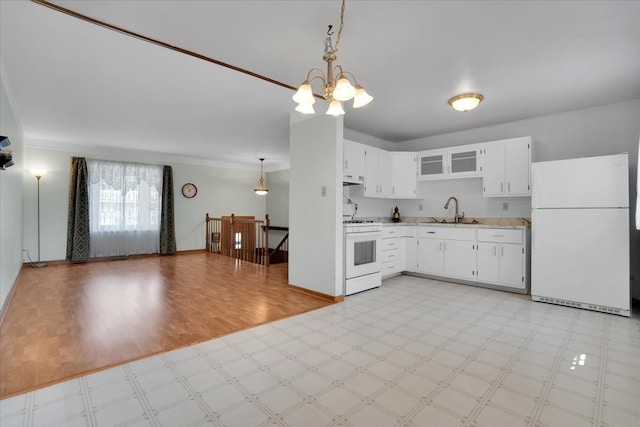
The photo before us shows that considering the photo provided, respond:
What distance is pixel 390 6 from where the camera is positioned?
2.01m

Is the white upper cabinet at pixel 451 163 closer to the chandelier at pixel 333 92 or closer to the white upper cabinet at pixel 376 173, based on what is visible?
the white upper cabinet at pixel 376 173

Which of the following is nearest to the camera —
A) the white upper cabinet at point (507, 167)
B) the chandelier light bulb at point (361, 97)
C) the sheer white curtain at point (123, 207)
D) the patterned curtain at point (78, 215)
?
the chandelier light bulb at point (361, 97)

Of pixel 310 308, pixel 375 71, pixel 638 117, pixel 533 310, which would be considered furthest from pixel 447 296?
pixel 638 117

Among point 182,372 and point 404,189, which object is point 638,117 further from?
point 182,372

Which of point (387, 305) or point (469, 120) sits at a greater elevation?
point (469, 120)

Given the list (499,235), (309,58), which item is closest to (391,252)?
(499,235)

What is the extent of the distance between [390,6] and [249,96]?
2.21 m

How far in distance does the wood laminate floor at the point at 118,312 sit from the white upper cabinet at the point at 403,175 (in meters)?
2.50

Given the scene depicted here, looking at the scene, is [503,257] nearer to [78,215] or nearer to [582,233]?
[582,233]

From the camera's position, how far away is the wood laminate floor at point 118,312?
2285mm

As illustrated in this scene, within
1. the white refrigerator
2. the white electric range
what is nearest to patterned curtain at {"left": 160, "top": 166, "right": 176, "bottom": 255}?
the white electric range

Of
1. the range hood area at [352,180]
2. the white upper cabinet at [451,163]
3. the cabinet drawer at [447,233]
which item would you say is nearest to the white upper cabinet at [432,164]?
the white upper cabinet at [451,163]

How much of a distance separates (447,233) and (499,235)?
726 mm

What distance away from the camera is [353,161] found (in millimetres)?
4453
